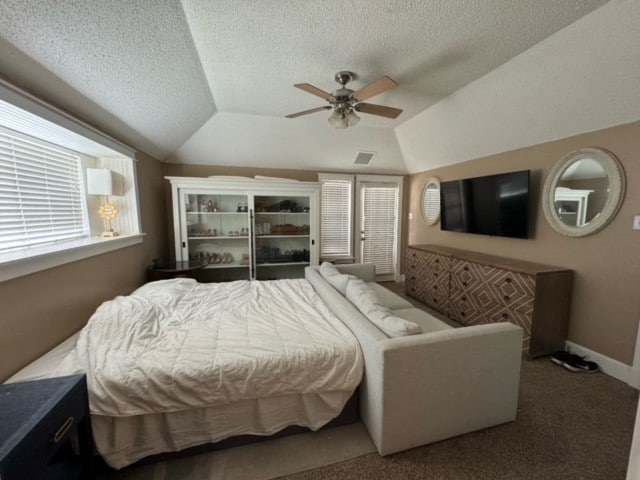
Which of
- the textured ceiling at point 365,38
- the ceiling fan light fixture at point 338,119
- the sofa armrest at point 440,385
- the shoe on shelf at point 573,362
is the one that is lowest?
the shoe on shelf at point 573,362

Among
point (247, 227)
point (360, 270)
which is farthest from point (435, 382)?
point (247, 227)

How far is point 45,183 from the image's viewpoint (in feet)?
6.10

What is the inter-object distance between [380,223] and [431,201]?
3.17 ft

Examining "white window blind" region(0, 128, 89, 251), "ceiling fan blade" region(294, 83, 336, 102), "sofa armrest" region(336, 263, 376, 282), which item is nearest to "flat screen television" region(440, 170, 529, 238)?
"sofa armrest" region(336, 263, 376, 282)

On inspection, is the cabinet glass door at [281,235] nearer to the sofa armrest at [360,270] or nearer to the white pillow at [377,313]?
the sofa armrest at [360,270]

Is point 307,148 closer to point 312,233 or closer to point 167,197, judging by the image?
point 312,233

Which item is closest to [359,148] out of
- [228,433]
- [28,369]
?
[228,433]

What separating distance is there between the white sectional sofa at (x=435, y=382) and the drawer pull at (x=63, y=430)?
4.41ft

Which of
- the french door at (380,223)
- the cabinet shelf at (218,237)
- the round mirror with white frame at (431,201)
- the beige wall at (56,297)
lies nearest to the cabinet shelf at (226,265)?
the cabinet shelf at (218,237)

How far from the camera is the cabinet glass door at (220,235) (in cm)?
371

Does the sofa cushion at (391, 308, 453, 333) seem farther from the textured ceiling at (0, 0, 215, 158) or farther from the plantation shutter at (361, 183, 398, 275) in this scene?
the textured ceiling at (0, 0, 215, 158)

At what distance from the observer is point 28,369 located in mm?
1346

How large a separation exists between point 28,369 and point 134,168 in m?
1.98

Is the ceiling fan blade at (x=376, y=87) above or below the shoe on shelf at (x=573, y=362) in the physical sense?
above
